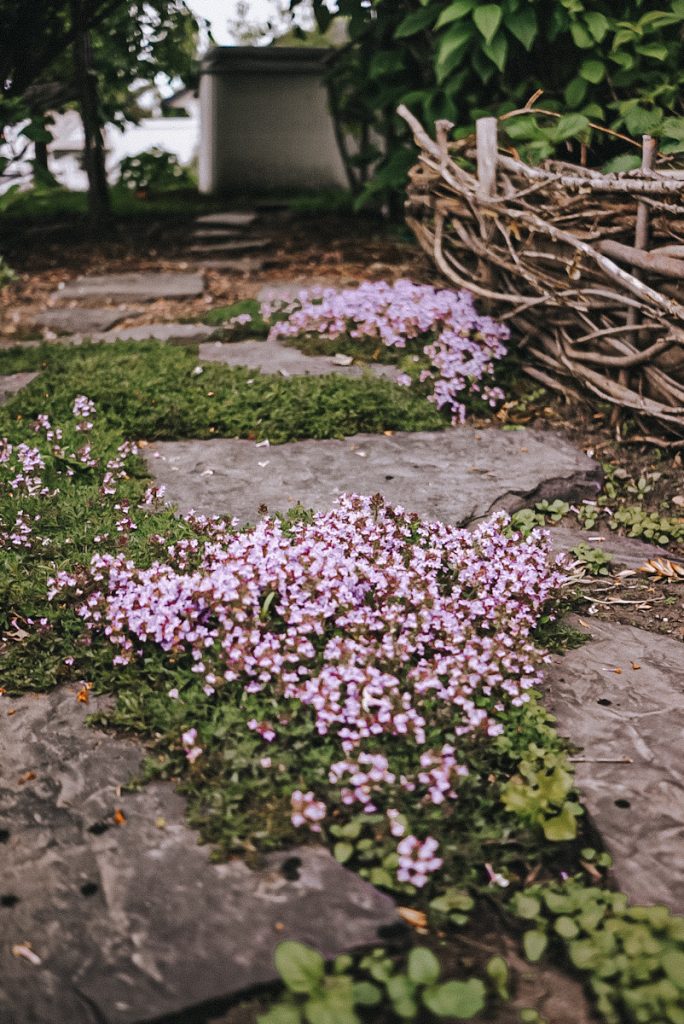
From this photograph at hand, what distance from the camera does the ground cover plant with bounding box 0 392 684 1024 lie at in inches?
69.1

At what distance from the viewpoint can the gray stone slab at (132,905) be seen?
162 cm

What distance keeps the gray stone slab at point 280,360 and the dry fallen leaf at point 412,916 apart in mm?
2974

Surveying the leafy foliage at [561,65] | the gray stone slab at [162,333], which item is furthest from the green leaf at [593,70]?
the gray stone slab at [162,333]

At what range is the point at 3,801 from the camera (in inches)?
81.0

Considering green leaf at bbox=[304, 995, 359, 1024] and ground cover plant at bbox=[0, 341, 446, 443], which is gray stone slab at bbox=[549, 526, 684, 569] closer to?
ground cover plant at bbox=[0, 341, 446, 443]

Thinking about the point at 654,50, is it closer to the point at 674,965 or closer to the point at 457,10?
the point at 457,10

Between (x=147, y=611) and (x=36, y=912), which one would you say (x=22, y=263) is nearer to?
(x=147, y=611)

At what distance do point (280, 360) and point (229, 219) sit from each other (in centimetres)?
423

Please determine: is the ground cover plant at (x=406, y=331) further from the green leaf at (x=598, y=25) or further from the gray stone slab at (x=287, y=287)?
the green leaf at (x=598, y=25)

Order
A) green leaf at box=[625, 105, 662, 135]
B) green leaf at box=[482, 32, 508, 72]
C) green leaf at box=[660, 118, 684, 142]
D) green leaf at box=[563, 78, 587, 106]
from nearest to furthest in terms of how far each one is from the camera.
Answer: green leaf at box=[660, 118, 684, 142] → green leaf at box=[625, 105, 662, 135] → green leaf at box=[482, 32, 508, 72] → green leaf at box=[563, 78, 587, 106]

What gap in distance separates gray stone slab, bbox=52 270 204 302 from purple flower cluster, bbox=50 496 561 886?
3.95 meters

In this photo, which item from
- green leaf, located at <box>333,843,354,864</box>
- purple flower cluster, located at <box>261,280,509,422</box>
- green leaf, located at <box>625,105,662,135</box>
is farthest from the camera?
purple flower cluster, located at <box>261,280,509,422</box>

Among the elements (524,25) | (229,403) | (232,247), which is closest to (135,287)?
(232,247)

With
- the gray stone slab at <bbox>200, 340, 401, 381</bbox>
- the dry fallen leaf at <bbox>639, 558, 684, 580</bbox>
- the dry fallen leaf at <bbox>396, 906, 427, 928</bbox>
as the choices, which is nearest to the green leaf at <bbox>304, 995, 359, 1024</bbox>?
the dry fallen leaf at <bbox>396, 906, 427, 928</bbox>
